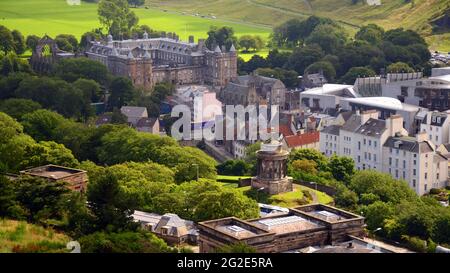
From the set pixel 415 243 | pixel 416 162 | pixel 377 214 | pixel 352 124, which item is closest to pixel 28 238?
pixel 415 243

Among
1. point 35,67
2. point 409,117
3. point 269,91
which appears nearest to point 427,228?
point 409,117

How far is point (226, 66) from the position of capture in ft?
309

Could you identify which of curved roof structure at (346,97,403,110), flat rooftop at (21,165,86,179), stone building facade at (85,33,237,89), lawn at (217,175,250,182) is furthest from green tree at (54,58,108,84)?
flat rooftop at (21,165,86,179)

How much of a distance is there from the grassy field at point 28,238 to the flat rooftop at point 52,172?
845cm

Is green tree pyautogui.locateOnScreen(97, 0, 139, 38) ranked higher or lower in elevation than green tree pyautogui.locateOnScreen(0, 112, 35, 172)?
higher

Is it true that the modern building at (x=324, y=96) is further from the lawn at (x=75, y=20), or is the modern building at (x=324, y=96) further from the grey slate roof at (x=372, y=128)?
the lawn at (x=75, y=20)

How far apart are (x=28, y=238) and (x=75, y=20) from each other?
97.4 m

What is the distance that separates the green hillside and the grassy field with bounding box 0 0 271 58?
450 cm

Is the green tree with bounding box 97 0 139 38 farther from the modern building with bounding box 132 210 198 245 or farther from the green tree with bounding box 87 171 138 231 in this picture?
the green tree with bounding box 87 171 138 231

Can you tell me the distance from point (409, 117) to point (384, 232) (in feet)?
90.5

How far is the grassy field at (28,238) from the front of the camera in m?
28.1

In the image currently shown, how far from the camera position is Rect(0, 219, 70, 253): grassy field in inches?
1107

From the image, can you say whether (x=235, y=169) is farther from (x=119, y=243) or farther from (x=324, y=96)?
(x=119, y=243)

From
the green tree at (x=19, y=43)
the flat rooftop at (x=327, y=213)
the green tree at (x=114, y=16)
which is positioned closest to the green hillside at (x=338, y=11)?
the green tree at (x=114, y=16)
